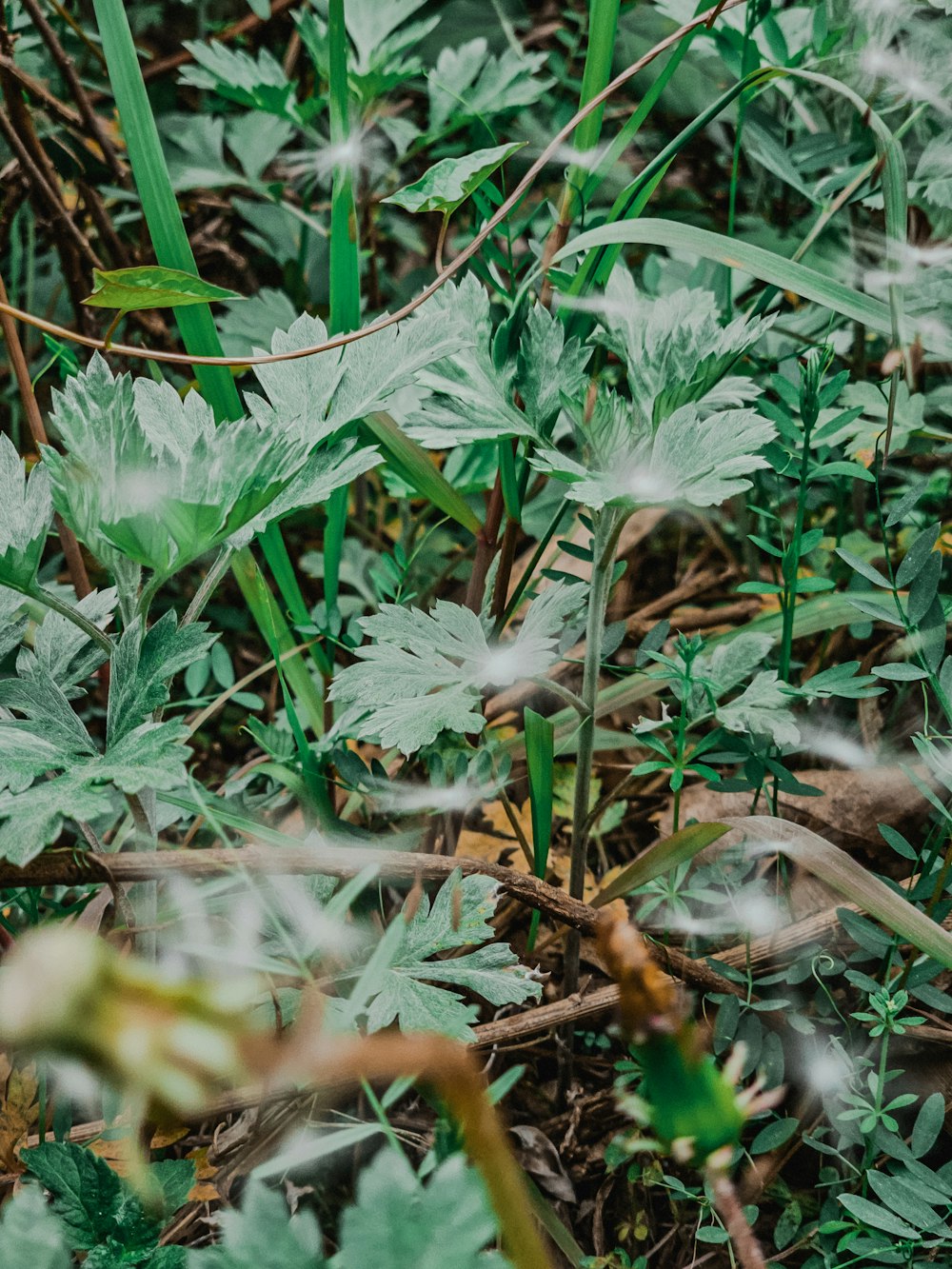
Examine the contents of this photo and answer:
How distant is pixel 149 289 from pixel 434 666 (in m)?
0.37

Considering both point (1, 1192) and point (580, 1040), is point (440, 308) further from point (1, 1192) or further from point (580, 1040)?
point (1, 1192)

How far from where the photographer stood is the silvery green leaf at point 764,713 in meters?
0.82

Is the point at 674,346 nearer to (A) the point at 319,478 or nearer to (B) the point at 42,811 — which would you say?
(A) the point at 319,478

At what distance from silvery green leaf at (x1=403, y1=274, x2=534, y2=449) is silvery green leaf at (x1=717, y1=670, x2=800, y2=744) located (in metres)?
0.30

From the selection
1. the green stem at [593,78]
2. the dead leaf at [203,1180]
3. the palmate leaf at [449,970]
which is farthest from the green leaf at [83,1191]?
the green stem at [593,78]

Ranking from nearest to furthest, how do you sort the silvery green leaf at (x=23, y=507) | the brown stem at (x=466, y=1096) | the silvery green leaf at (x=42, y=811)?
1. the brown stem at (x=466, y=1096)
2. the silvery green leaf at (x=42, y=811)
3. the silvery green leaf at (x=23, y=507)

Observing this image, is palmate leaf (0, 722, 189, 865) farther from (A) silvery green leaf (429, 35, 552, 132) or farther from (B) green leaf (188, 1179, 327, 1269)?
(A) silvery green leaf (429, 35, 552, 132)

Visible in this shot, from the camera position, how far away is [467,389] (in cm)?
86

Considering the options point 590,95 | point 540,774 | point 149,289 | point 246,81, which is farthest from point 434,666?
point 246,81

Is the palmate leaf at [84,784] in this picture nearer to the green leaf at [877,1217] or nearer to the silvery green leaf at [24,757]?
the silvery green leaf at [24,757]

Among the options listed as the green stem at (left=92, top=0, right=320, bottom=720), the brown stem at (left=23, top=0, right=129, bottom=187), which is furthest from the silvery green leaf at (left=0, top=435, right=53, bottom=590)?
A: the brown stem at (left=23, top=0, right=129, bottom=187)

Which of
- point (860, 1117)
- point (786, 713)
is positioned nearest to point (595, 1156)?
point (860, 1117)

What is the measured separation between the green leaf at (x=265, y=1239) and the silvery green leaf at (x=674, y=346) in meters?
0.64

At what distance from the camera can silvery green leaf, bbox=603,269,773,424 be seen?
83 cm
